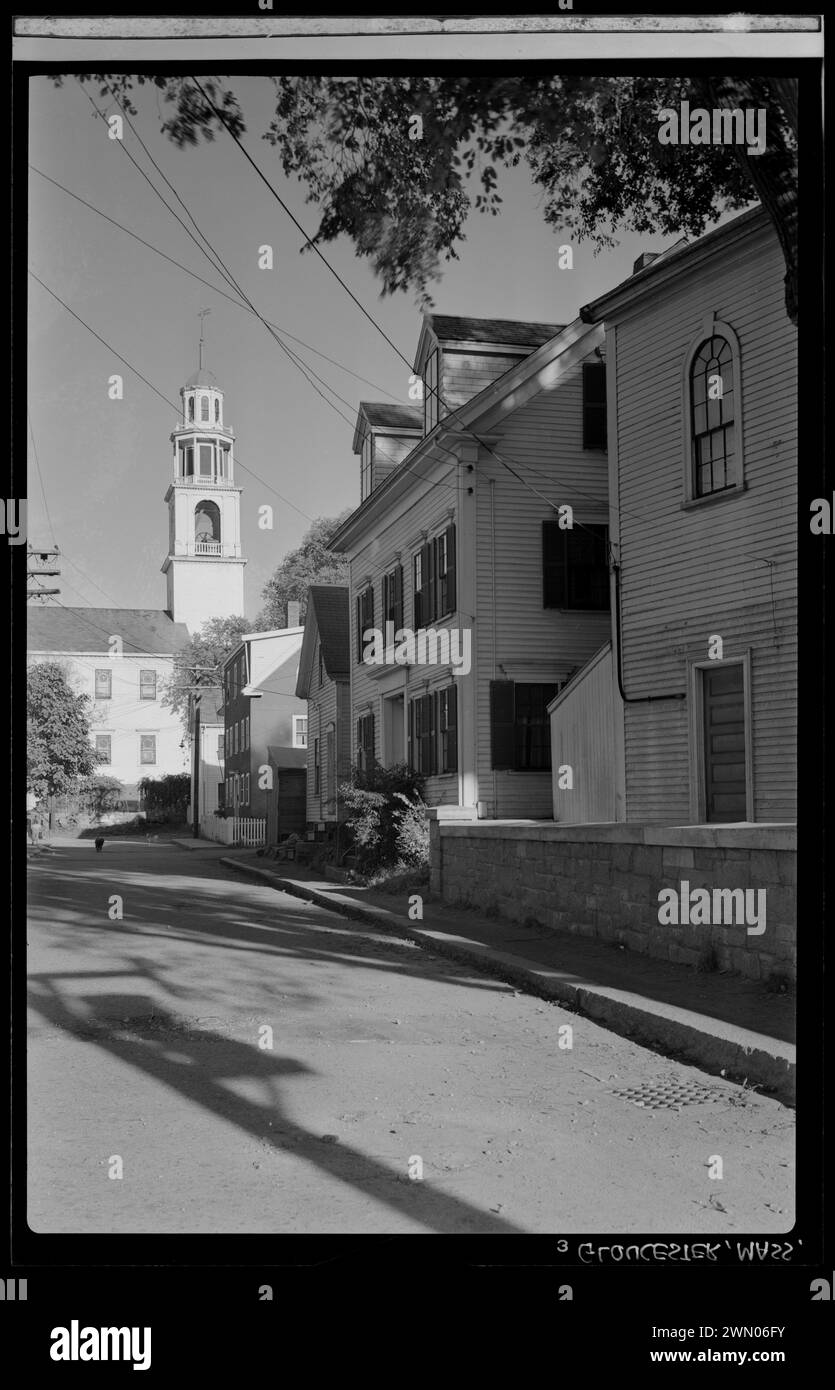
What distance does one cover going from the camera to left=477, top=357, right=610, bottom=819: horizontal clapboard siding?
62.5 feet

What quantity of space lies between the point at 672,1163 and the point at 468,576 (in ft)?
49.6

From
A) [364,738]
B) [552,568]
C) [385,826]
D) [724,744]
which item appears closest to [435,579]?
[552,568]

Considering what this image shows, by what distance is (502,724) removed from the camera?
1894cm

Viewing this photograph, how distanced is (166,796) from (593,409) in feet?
72.0

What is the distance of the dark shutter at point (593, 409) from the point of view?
19.2 metres

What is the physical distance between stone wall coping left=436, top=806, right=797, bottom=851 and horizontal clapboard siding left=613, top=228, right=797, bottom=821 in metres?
2.19

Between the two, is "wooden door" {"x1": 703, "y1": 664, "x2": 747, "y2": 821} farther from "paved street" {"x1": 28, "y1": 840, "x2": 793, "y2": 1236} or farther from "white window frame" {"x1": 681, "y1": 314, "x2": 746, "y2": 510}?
"paved street" {"x1": 28, "y1": 840, "x2": 793, "y2": 1236}

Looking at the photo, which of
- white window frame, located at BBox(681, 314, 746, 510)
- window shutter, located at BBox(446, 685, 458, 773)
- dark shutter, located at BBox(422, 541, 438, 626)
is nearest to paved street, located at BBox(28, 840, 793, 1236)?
white window frame, located at BBox(681, 314, 746, 510)

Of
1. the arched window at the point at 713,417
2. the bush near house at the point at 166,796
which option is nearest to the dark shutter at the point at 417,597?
Answer: the arched window at the point at 713,417

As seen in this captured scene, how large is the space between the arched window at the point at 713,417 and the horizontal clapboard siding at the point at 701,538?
0.14 m

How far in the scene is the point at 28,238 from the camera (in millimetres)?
2865

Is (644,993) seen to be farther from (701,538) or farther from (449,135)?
→ (701,538)

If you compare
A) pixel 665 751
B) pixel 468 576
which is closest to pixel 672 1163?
pixel 665 751
